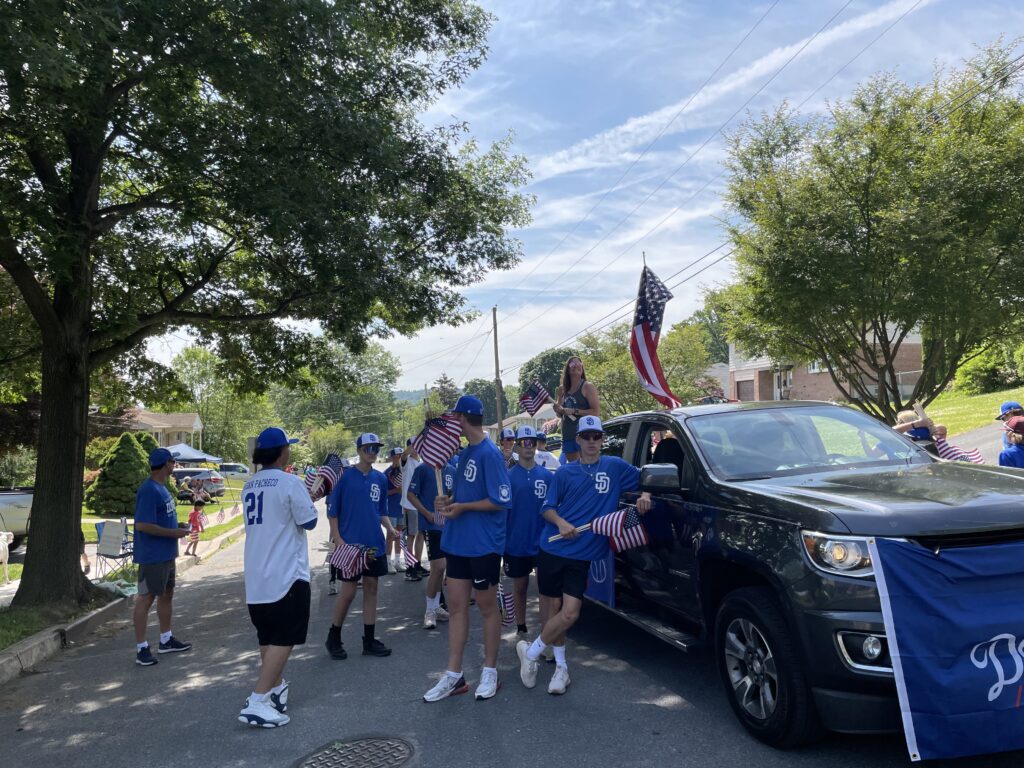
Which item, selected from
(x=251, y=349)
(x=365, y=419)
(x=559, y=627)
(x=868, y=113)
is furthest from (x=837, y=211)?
(x=365, y=419)

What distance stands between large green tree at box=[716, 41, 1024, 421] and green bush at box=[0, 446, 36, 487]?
95.1 ft

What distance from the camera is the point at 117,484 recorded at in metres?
25.6

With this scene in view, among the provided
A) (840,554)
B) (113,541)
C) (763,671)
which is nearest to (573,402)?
(763,671)

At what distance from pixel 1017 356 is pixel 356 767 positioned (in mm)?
37008

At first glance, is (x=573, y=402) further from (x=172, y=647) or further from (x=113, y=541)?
(x=113, y=541)

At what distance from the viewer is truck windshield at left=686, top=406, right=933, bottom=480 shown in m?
5.07

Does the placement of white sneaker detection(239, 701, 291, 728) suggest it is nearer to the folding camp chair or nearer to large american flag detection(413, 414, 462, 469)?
large american flag detection(413, 414, 462, 469)

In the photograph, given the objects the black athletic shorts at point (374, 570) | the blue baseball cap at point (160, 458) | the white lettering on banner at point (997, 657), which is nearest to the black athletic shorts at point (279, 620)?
the black athletic shorts at point (374, 570)

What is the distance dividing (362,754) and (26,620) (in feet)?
18.6

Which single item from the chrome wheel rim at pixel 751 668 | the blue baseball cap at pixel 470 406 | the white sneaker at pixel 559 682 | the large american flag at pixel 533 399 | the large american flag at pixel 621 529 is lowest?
the white sneaker at pixel 559 682

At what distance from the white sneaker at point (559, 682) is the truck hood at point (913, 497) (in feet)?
6.31

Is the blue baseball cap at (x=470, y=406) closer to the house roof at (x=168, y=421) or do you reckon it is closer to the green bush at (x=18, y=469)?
the green bush at (x=18, y=469)

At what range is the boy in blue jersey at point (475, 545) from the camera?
538 centimetres

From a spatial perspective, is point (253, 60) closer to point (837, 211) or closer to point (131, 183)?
point (131, 183)
